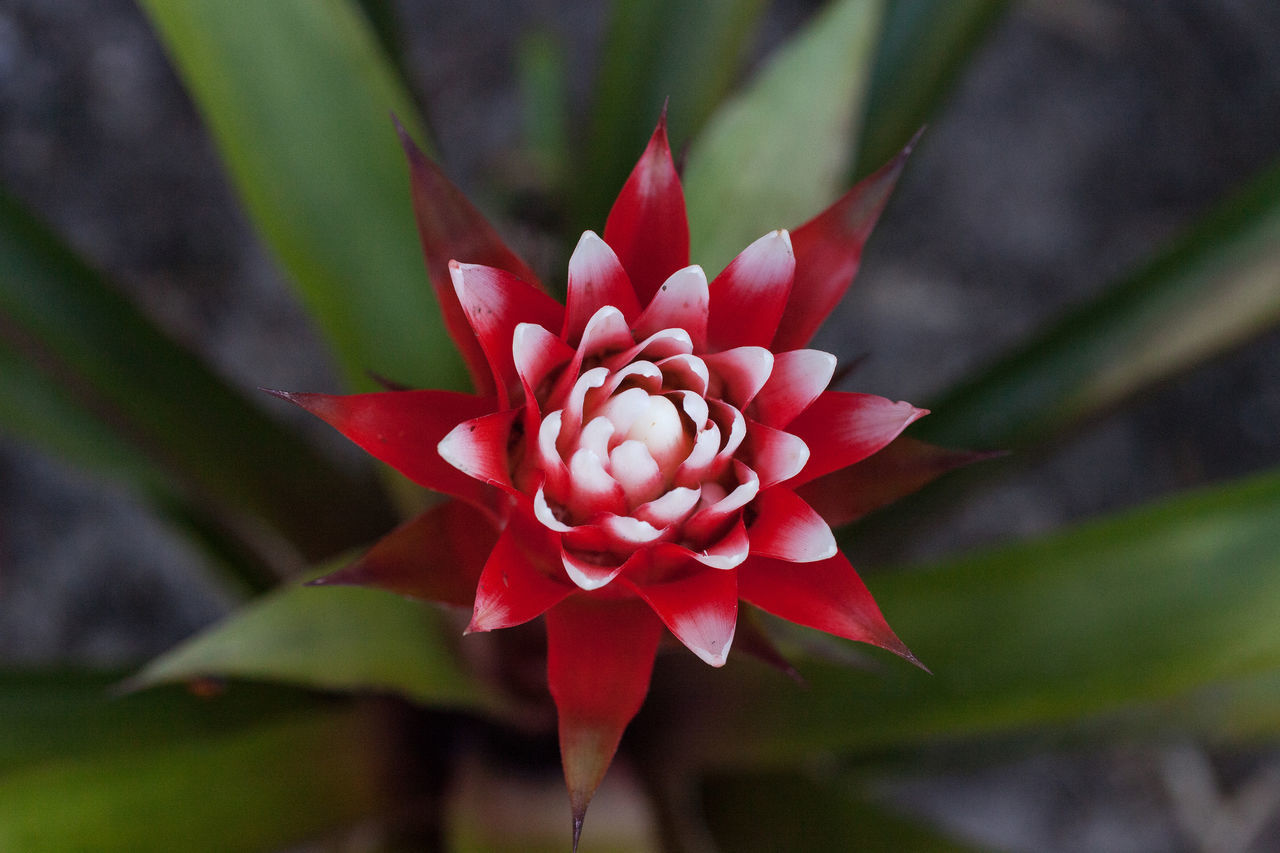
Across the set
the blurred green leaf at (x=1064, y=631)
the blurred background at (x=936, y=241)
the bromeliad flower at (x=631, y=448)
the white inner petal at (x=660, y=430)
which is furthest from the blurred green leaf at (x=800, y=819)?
the white inner petal at (x=660, y=430)

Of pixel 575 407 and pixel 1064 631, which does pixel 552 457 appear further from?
pixel 1064 631

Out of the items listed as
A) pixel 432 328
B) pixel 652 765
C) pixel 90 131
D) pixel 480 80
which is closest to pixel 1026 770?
pixel 652 765

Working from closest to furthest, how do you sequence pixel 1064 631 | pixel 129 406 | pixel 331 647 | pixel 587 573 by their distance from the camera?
1. pixel 587 573
2. pixel 331 647
3. pixel 1064 631
4. pixel 129 406

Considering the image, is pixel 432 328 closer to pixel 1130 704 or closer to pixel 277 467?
pixel 277 467

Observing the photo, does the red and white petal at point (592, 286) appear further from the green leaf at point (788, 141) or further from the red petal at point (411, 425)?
the green leaf at point (788, 141)

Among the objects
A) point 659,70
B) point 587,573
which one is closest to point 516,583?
point 587,573

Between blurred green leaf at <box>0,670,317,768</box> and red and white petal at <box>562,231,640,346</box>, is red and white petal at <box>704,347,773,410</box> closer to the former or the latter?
red and white petal at <box>562,231,640,346</box>

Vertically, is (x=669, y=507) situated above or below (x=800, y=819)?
above
